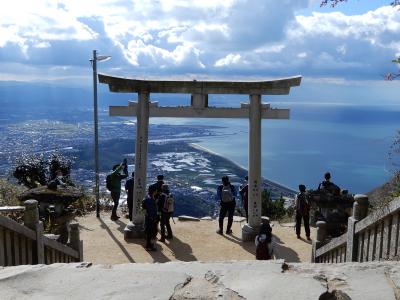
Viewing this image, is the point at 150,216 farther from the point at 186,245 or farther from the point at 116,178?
the point at 116,178

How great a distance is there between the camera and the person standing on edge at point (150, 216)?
9094mm

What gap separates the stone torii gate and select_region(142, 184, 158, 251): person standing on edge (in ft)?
2.92

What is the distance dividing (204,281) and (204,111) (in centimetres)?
823

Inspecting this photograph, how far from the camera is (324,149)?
6109cm

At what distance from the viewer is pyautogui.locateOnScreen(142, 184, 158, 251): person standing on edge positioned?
29.8ft

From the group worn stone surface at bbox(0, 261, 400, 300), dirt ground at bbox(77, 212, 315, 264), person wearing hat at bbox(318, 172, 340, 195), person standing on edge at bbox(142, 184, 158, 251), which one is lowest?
dirt ground at bbox(77, 212, 315, 264)

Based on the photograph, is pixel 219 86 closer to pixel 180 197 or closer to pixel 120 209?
pixel 120 209

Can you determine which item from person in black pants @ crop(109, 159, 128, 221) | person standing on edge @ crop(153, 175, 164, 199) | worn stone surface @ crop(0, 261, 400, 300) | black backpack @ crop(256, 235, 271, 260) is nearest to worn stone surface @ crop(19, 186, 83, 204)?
person standing on edge @ crop(153, 175, 164, 199)

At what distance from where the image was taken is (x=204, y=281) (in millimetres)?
2727

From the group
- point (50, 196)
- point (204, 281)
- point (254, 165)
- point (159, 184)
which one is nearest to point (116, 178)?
point (159, 184)

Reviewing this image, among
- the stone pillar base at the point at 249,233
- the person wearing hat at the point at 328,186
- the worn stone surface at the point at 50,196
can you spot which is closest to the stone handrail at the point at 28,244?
the worn stone surface at the point at 50,196

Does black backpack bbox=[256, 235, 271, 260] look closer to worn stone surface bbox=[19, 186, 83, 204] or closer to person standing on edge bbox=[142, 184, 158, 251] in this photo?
person standing on edge bbox=[142, 184, 158, 251]

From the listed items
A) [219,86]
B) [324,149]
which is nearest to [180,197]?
[219,86]

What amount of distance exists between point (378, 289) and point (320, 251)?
187 inches
